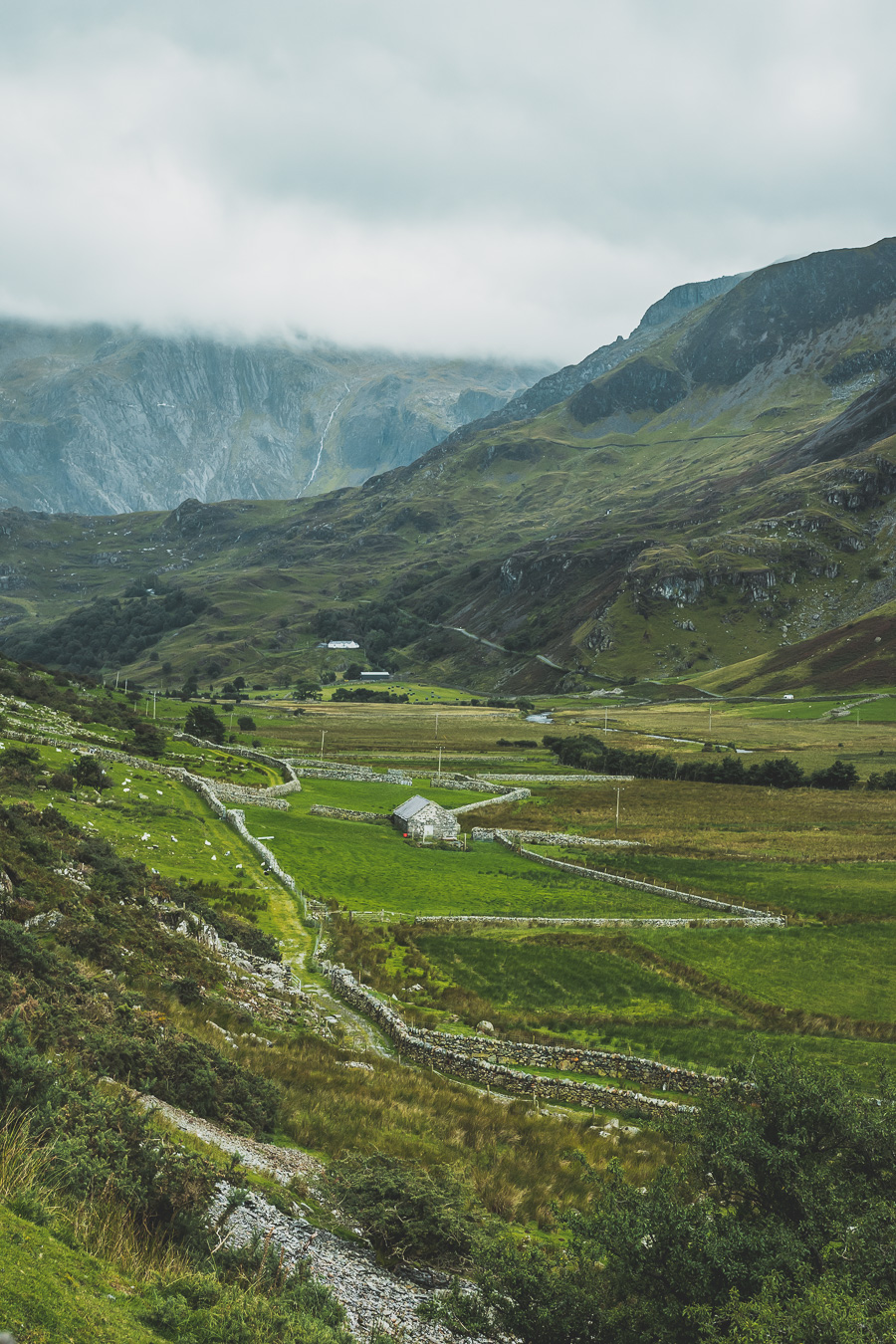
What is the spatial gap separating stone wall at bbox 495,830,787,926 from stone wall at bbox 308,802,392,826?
10097mm

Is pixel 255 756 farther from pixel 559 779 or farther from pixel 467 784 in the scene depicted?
pixel 559 779

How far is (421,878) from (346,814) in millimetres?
18120

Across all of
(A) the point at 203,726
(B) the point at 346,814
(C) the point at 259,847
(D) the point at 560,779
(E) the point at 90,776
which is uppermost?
(E) the point at 90,776

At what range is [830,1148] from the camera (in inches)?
492

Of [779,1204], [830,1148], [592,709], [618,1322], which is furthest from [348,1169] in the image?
[592,709]

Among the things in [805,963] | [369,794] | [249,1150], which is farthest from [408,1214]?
[369,794]

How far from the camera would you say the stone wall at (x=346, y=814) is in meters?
65.9

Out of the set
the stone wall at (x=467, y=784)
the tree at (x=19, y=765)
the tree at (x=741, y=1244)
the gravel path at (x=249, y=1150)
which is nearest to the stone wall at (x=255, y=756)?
the stone wall at (x=467, y=784)

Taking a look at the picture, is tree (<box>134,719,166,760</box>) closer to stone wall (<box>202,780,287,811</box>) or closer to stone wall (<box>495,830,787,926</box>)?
stone wall (<box>202,780,287,811</box>)

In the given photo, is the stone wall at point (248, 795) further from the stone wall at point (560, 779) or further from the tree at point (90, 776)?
the stone wall at point (560, 779)

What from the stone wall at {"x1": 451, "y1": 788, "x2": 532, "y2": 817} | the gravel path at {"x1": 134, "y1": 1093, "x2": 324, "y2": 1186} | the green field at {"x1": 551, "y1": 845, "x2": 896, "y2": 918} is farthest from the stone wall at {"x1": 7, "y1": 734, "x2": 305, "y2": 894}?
the gravel path at {"x1": 134, "y1": 1093, "x2": 324, "y2": 1186}

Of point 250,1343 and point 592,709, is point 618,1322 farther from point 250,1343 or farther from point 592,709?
point 592,709

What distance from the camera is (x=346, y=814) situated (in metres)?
66.3

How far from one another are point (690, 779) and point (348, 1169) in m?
90.2
